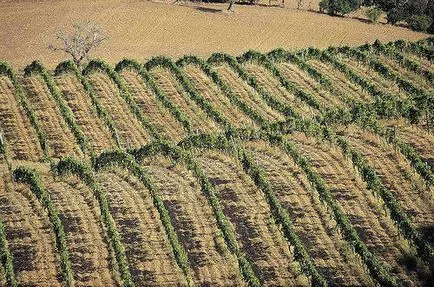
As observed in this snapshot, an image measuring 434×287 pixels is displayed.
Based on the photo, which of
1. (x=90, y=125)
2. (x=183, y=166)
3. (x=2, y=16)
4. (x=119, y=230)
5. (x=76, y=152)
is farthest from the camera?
(x=2, y=16)

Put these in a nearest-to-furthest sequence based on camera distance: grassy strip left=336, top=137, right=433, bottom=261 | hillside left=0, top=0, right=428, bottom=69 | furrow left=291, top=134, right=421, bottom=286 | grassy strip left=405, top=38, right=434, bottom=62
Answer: grassy strip left=336, top=137, right=433, bottom=261
furrow left=291, top=134, right=421, bottom=286
grassy strip left=405, top=38, right=434, bottom=62
hillside left=0, top=0, right=428, bottom=69

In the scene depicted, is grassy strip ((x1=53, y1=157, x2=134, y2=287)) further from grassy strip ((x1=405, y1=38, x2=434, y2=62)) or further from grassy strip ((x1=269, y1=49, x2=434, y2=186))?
grassy strip ((x1=405, y1=38, x2=434, y2=62))

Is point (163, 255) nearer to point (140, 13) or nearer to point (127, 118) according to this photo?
point (127, 118)

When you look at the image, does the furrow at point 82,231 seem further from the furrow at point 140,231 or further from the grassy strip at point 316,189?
the grassy strip at point 316,189

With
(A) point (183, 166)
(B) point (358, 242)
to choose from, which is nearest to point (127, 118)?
(A) point (183, 166)

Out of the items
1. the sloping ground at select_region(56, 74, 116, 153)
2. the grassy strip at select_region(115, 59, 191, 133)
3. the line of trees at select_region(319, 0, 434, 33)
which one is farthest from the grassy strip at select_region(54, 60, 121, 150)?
the line of trees at select_region(319, 0, 434, 33)

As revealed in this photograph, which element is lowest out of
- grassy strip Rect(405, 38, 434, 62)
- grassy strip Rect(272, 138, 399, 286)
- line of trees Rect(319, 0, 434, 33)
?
grassy strip Rect(272, 138, 399, 286)
